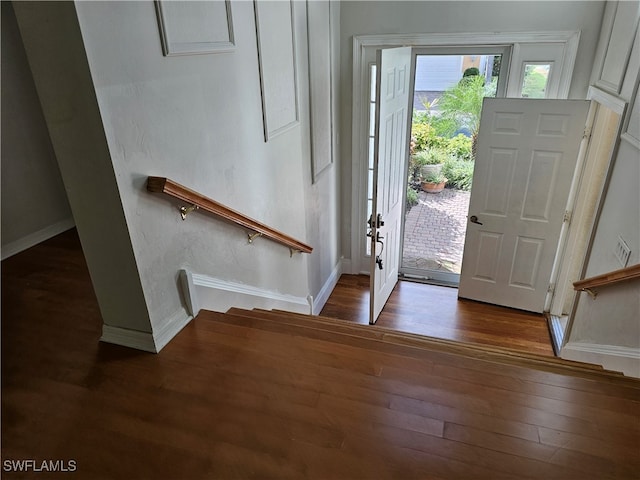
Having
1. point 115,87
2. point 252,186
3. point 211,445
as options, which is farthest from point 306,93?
point 211,445

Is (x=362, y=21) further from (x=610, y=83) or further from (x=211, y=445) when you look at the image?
(x=211, y=445)

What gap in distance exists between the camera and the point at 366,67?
3.87 meters

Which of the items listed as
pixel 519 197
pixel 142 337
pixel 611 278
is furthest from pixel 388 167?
pixel 142 337

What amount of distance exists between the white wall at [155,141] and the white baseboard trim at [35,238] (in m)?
1.52

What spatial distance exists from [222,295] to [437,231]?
2.87 m

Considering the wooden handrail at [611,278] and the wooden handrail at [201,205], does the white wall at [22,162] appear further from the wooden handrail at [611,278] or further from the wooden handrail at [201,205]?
the wooden handrail at [611,278]

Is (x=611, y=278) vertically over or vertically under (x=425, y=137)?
under

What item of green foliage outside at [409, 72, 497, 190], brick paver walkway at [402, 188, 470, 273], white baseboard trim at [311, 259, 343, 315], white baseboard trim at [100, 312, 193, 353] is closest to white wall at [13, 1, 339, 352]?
white baseboard trim at [100, 312, 193, 353]

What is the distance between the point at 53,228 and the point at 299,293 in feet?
6.13

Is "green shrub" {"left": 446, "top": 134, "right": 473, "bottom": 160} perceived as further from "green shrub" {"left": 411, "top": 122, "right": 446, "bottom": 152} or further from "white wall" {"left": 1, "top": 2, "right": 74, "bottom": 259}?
"white wall" {"left": 1, "top": 2, "right": 74, "bottom": 259}

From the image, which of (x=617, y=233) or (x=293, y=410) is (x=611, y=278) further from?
(x=293, y=410)

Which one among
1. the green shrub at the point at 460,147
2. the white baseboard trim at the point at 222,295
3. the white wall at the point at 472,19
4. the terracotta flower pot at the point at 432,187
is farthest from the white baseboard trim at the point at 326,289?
the white wall at the point at 472,19

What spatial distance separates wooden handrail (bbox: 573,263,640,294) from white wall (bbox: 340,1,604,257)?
1.74 meters

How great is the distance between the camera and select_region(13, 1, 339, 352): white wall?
134 cm
